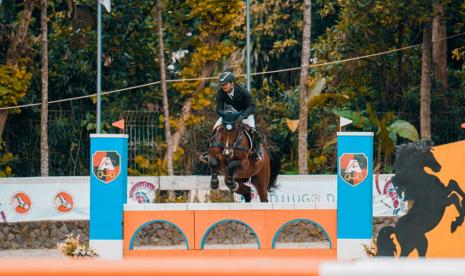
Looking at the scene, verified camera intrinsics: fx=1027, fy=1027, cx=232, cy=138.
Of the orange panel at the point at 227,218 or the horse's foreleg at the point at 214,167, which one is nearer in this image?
the orange panel at the point at 227,218

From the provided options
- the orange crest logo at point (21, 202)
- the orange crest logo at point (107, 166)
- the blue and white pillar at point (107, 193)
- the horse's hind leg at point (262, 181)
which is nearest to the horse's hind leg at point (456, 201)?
the blue and white pillar at point (107, 193)

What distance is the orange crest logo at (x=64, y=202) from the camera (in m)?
18.5

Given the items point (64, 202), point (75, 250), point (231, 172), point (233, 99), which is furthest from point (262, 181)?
point (64, 202)

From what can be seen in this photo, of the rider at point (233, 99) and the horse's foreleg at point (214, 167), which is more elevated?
the rider at point (233, 99)

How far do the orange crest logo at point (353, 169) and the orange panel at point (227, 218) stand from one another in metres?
1.25

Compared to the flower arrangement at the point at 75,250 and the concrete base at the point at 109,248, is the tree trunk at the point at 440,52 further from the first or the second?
the flower arrangement at the point at 75,250

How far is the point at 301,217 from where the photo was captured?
14.3 m

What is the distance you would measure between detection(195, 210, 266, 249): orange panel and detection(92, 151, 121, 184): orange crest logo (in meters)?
1.31

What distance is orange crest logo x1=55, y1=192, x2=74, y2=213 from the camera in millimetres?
18500

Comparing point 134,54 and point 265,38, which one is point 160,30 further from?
point 265,38

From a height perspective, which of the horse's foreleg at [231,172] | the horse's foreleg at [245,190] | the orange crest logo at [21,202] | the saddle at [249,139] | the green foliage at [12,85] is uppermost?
the green foliage at [12,85]

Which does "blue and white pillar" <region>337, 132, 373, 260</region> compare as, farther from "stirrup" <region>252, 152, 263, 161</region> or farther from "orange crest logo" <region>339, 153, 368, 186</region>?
"stirrup" <region>252, 152, 263, 161</region>

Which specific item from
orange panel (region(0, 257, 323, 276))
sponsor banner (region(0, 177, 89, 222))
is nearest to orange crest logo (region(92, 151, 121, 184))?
sponsor banner (region(0, 177, 89, 222))

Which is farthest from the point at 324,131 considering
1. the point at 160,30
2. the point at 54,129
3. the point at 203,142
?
the point at 54,129
